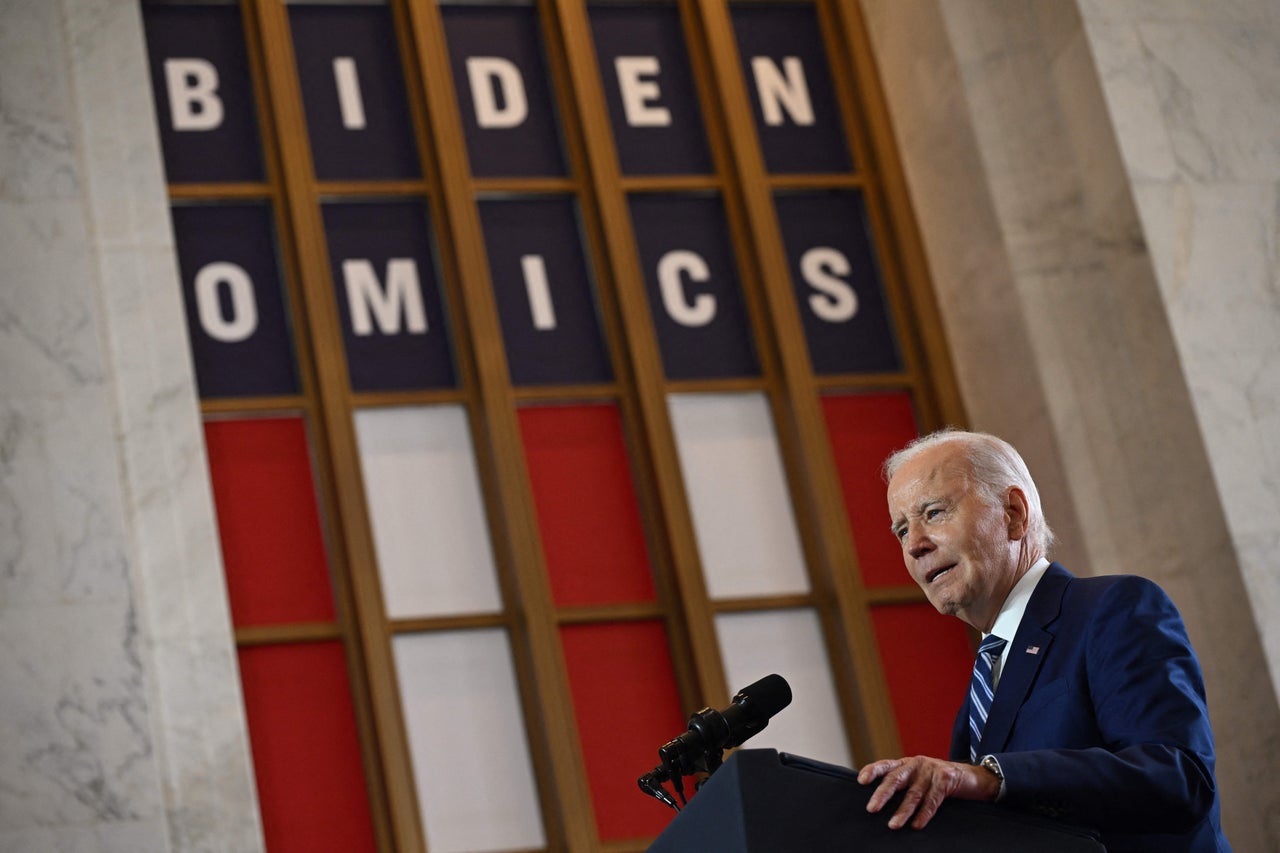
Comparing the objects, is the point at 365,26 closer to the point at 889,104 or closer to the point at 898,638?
the point at 889,104

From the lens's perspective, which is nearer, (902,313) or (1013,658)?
(1013,658)

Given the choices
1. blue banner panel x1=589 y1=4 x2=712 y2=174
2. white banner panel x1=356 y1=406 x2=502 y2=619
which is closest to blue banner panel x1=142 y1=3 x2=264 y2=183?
white banner panel x1=356 y1=406 x2=502 y2=619

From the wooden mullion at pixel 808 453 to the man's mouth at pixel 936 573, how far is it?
114 inches

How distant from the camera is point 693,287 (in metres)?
6.79

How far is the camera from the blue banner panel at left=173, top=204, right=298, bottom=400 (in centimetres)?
619

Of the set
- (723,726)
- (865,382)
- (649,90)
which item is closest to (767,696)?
(723,726)

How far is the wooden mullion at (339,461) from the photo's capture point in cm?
572

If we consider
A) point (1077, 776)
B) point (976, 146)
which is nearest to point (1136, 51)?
point (976, 146)

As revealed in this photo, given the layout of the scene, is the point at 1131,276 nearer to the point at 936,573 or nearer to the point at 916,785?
the point at 936,573

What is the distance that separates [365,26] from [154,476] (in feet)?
6.78

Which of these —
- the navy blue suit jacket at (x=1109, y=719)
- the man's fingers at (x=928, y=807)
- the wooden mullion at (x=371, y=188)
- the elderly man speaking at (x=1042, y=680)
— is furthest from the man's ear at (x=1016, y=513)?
the wooden mullion at (x=371, y=188)

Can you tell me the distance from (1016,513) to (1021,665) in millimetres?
374

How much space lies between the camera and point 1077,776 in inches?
105

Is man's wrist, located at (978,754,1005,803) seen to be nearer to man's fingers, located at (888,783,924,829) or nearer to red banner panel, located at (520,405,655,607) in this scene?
man's fingers, located at (888,783,924,829)
